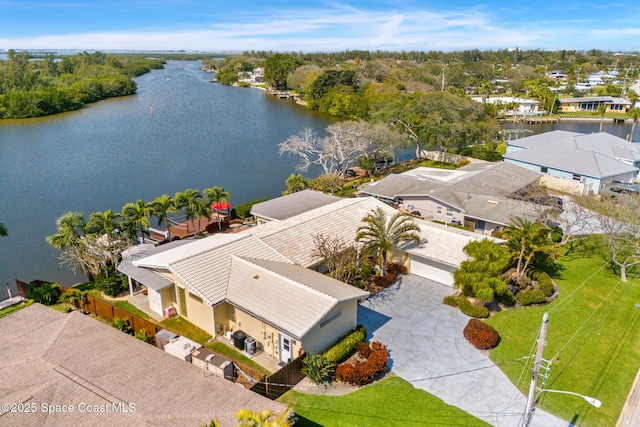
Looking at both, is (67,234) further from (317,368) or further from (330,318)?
(317,368)

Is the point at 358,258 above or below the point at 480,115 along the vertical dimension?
below

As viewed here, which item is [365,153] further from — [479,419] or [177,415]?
[177,415]

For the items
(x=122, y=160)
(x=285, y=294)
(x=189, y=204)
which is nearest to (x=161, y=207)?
(x=189, y=204)

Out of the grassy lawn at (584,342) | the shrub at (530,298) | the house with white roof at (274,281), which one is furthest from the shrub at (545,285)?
the house with white roof at (274,281)

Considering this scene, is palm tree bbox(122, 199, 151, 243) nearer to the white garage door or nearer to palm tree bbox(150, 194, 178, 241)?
palm tree bbox(150, 194, 178, 241)

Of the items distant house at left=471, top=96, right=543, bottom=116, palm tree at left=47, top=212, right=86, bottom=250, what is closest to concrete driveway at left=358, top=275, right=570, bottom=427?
palm tree at left=47, top=212, right=86, bottom=250

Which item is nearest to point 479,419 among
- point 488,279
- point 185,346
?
point 488,279
